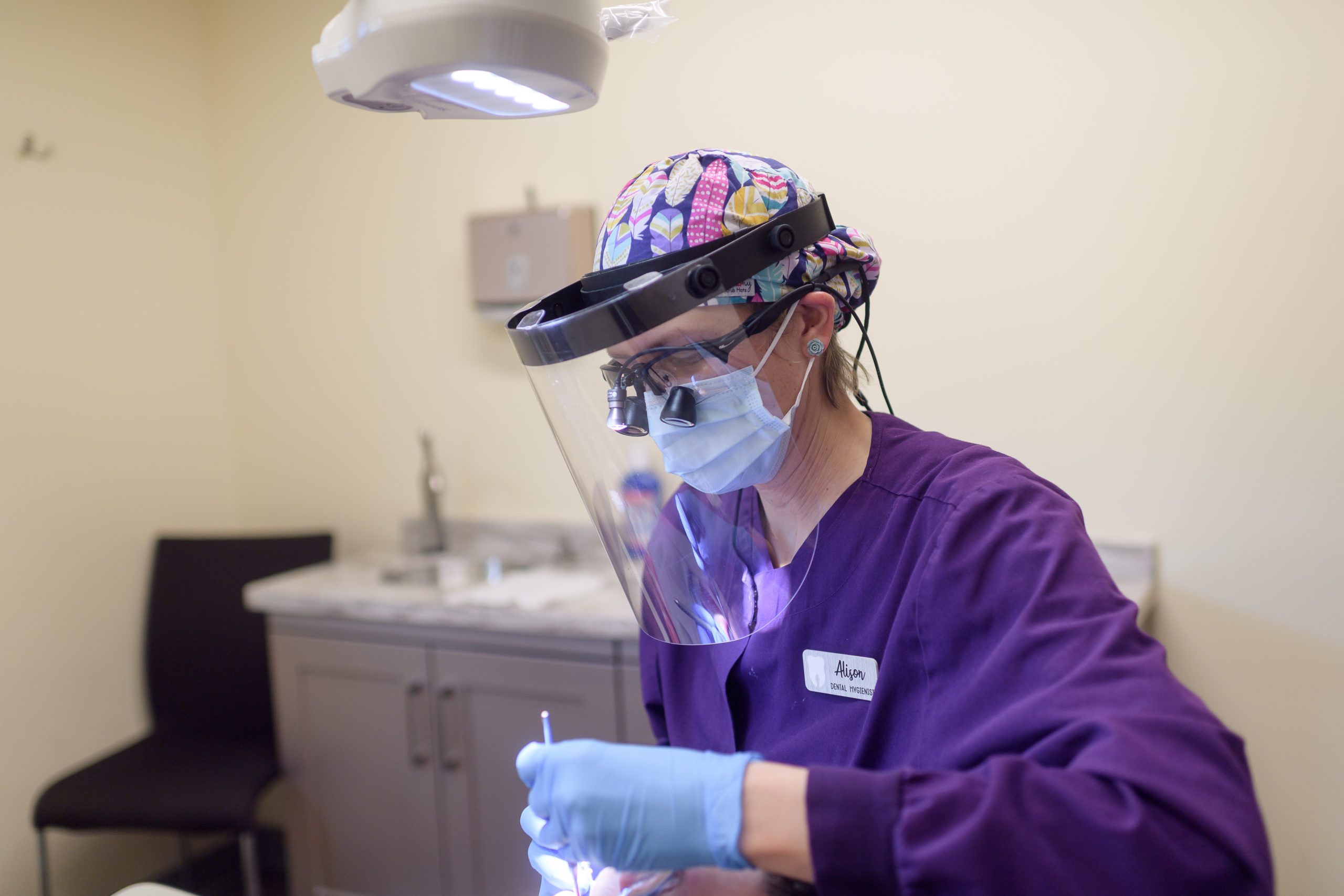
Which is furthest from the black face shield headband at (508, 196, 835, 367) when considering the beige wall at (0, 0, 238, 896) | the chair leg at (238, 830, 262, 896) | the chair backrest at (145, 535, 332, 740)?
the beige wall at (0, 0, 238, 896)

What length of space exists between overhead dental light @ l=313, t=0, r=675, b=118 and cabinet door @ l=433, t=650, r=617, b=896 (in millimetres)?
1342

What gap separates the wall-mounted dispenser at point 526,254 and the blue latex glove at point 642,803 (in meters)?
1.59

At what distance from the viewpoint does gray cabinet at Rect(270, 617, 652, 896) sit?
1862mm

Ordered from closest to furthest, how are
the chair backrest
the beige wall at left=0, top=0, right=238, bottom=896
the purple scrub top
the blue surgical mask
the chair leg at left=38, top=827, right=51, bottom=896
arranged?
1. the purple scrub top
2. the blue surgical mask
3. the chair leg at left=38, top=827, right=51, bottom=896
4. the beige wall at left=0, top=0, right=238, bottom=896
5. the chair backrest

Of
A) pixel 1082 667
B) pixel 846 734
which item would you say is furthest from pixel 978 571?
pixel 846 734

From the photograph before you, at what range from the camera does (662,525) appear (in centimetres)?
95

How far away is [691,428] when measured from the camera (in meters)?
0.90

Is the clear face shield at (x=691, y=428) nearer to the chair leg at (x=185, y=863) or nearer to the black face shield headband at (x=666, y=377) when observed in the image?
the black face shield headband at (x=666, y=377)

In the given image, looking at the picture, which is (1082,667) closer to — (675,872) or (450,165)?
(675,872)

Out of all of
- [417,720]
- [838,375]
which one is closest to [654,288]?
[838,375]

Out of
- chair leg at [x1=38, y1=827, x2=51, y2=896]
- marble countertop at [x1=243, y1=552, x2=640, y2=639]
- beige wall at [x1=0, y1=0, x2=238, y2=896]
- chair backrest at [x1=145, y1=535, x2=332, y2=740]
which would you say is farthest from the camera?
chair backrest at [x1=145, y1=535, x2=332, y2=740]

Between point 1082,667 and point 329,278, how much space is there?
2.43 metres

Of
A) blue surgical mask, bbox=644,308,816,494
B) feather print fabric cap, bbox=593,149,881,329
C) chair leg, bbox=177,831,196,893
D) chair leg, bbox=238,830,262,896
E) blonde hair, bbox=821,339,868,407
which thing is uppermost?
feather print fabric cap, bbox=593,149,881,329

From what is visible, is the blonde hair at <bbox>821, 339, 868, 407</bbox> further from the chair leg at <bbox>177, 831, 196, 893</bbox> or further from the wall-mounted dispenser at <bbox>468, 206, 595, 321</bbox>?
the chair leg at <bbox>177, 831, 196, 893</bbox>
